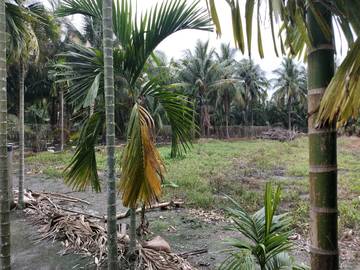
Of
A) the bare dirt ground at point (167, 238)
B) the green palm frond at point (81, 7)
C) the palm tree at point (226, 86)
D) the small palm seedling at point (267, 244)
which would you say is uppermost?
the palm tree at point (226, 86)

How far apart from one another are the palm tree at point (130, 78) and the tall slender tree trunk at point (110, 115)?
134mm

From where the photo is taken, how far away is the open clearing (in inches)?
213

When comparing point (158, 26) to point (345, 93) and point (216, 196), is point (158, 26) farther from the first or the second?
point (216, 196)

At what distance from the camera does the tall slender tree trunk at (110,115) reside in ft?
9.29

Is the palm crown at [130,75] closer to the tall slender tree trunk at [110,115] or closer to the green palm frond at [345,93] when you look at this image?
the tall slender tree trunk at [110,115]

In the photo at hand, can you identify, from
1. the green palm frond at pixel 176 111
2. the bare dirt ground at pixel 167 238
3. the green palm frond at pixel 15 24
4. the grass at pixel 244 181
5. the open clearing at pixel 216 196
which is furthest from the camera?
the grass at pixel 244 181

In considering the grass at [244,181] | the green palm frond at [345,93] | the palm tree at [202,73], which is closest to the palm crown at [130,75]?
the green palm frond at [345,93]

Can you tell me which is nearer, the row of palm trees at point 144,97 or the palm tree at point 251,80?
the row of palm trees at point 144,97

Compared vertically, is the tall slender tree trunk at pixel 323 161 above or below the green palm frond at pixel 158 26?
below

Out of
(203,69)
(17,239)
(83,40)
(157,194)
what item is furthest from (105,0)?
(203,69)

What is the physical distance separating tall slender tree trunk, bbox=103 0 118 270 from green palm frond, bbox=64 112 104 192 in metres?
0.64

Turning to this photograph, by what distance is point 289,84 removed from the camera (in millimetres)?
35781

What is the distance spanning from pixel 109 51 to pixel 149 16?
61 centimetres

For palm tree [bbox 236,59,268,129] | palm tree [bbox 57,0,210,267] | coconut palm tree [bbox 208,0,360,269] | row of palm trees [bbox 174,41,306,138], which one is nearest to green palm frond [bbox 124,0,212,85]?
palm tree [bbox 57,0,210,267]
